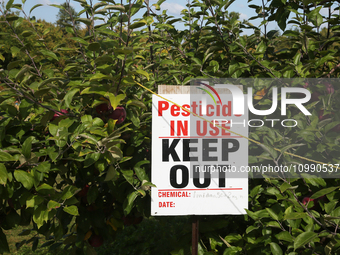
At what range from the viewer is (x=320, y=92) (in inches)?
70.1

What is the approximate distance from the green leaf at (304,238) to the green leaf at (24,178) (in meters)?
1.27

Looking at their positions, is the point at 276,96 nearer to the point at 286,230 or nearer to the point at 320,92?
the point at 320,92

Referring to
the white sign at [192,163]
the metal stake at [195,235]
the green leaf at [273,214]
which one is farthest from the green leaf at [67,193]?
the green leaf at [273,214]

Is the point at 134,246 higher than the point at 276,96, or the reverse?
the point at 276,96

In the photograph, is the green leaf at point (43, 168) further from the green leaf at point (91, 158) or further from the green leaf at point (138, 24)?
the green leaf at point (138, 24)

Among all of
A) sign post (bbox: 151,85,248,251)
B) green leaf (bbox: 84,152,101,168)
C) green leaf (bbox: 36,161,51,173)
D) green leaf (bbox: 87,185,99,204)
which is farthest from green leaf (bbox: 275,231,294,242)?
green leaf (bbox: 36,161,51,173)

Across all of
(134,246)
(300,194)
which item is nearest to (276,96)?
(300,194)

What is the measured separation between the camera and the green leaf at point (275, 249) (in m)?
1.53

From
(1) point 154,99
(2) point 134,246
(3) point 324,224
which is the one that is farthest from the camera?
(2) point 134,246

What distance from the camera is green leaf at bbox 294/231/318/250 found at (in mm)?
1350

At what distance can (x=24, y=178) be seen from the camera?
4.65ft

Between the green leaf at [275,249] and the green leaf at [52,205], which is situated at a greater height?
the green leaf at [52,205]

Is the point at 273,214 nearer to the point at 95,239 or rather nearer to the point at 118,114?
the point at 118,114

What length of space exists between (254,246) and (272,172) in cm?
42
